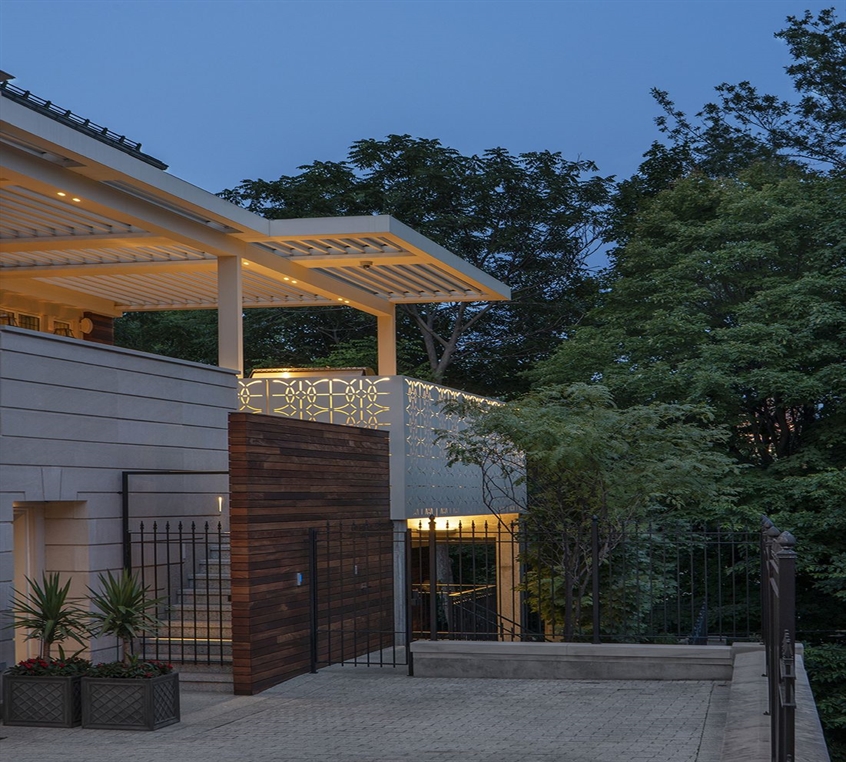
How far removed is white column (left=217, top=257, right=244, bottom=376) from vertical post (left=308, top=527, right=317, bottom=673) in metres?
2.90

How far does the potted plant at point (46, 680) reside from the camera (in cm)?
1069

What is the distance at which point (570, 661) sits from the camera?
13258 millimetres

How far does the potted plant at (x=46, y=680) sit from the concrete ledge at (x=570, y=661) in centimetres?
412

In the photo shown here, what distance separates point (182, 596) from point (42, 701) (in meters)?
3.30

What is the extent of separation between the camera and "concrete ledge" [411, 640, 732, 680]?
12.9 m

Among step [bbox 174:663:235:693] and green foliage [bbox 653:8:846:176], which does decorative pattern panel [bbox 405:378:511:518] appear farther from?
green foliage [bbox 653:8:846:176]

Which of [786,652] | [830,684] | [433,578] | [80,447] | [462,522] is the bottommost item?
[830,684]

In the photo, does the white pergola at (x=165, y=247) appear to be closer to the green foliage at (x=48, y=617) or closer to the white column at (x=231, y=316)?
the white column at (x=231, y=316)

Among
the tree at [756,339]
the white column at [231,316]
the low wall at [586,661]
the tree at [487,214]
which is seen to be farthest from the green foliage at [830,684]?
the tree at [487,214]

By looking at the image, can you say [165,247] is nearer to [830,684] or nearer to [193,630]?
[193,630]

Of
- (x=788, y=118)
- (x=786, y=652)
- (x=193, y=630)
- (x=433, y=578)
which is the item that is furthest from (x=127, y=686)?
(x=788, y=118)

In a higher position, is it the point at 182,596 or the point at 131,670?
the point at 182,596

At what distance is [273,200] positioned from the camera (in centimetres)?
3556

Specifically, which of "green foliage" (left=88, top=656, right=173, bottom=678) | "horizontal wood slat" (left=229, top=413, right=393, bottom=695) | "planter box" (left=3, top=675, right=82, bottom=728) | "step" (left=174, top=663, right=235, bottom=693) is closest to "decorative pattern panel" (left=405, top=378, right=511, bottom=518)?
"horizontal wood slat" (left=229, top=413, right=393, bottom=695)
